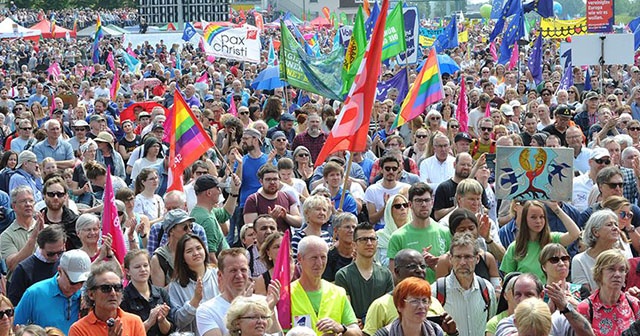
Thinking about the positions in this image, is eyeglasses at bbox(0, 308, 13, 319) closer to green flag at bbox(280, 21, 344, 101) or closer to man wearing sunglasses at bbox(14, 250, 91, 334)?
man wearing sunglasses at bbox(14, 250, 91, 334)

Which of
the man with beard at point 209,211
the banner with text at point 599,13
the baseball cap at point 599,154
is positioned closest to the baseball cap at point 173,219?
the man with beard at point 209,211

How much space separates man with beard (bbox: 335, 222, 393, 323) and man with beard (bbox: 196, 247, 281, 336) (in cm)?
89

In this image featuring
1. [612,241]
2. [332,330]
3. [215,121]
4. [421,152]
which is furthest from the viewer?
[215,121]

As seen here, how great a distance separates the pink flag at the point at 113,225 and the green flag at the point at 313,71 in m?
7.27

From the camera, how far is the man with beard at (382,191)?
10.7m

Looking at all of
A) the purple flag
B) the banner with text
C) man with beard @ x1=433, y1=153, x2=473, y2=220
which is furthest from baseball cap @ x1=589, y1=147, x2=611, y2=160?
the banner with text

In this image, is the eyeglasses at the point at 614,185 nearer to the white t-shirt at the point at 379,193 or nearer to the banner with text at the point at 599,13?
the white t-shirt at the point at 379,193

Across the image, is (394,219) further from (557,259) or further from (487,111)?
(487,111)

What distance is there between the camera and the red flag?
10.3m

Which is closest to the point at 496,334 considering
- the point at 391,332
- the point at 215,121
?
the point at 391,332

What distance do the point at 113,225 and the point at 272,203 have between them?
1898 millimetres

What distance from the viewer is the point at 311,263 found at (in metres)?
7.46

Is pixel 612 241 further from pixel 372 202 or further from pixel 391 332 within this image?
pixel 372 202

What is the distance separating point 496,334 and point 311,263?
3.88 feet
